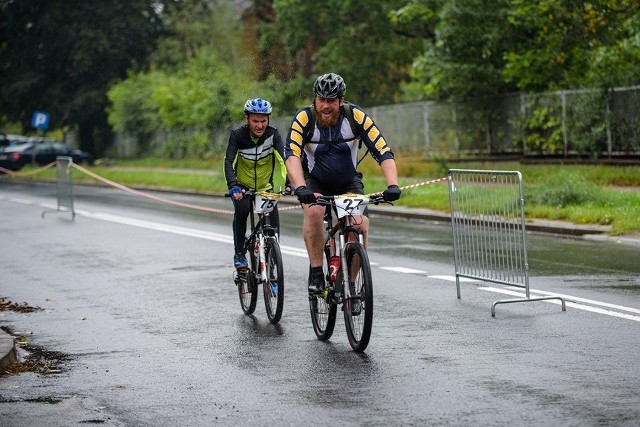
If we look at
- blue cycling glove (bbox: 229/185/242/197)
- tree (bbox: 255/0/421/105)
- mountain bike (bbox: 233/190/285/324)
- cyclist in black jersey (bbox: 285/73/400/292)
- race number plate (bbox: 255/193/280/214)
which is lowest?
mountain bike (bbox: 233/190/285/324)

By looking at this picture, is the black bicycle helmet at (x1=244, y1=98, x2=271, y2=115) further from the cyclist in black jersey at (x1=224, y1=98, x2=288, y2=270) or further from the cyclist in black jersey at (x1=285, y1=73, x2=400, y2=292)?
the cyclist in black jersey at (x1=285, y1=73, x2=400, y2=292)

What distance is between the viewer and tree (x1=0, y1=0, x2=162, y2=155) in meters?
61.7

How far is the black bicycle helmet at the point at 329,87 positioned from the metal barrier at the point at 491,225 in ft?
7.74

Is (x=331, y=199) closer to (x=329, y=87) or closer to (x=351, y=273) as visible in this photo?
(x=351, y=273)

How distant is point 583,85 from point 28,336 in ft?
72.6

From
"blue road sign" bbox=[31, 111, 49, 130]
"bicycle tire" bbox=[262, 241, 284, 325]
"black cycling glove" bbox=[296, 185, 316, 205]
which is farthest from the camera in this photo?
"blue road sign" bbox=[31, 111, 49, 130]

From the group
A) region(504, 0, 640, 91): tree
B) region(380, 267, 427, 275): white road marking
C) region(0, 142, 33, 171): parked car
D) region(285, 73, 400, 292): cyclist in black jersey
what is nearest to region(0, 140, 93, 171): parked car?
region(0, 142, 33, 171): parked car

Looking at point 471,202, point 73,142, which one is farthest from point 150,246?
point 73,142

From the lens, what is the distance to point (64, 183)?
27578 millimetres

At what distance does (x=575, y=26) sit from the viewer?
31.1m

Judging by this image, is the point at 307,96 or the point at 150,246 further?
the point at 307,96

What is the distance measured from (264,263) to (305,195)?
2074mm

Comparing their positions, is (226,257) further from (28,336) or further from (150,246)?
(28,336)

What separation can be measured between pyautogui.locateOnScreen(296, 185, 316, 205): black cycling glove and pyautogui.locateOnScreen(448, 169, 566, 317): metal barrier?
8.37 ft
